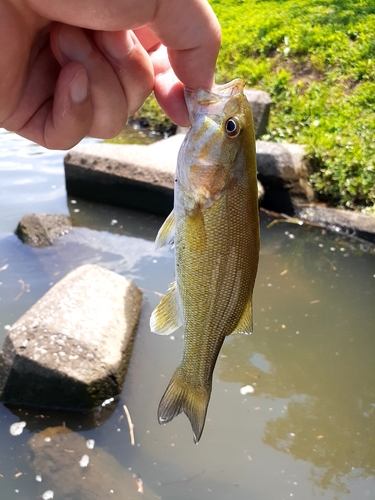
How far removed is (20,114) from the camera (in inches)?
84.4

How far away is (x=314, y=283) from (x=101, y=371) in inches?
88.7

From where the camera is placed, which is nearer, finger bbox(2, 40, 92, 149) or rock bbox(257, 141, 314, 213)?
Answer: finger bbox(2, 40, 92, 149)

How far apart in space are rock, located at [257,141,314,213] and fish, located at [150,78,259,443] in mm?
4032

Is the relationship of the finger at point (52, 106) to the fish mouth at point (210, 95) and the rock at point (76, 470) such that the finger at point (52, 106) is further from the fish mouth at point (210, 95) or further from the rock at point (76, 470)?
the rock at point (76, 470)

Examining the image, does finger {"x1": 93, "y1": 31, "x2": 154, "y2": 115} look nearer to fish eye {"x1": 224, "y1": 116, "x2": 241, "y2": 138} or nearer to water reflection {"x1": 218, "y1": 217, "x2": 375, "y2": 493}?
fish eye {"x1": 224, "y1": 116, "x2": 241, "y2": 138}

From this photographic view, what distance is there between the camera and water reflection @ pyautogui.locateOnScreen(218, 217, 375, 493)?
10.7ft

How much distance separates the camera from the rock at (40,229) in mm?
5145

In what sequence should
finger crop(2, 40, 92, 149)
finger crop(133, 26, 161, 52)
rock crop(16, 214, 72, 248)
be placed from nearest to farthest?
1. finger crop(2, 40, 92, 149)
2. finger crop(133, 26, 161, 52)
3. rock crop(16, 214, 72, 248)

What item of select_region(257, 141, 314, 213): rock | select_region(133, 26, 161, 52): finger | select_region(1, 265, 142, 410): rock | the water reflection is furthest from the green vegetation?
select_region(133, 26, 161, 52): finger

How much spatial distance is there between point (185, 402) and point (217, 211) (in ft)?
2.54

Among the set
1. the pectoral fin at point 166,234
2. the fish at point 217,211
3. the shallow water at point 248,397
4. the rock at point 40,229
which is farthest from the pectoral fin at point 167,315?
the rock at point 40,229

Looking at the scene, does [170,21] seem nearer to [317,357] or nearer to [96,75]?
[96,75]

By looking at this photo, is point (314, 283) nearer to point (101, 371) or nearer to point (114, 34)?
point (101, 371)

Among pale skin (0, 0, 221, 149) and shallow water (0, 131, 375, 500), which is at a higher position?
pale skin (0, 0, 221, 149)
